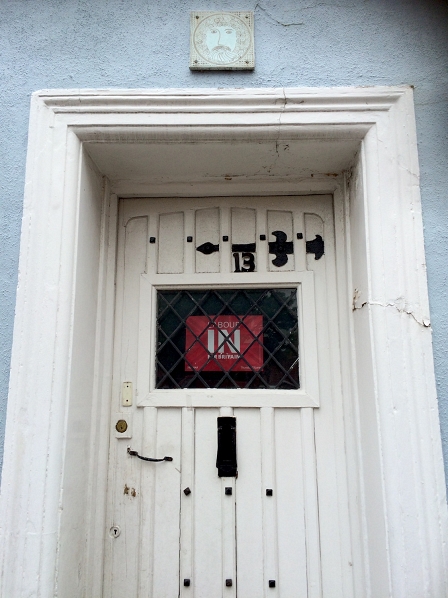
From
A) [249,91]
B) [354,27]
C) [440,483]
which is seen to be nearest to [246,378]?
[440,483]

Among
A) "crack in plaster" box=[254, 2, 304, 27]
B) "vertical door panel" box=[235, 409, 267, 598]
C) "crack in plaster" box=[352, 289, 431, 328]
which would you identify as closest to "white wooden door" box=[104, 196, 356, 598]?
"vertical door panel" box=[235, 409, 267, 598]

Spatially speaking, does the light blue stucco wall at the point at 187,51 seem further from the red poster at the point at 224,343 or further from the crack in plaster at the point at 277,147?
the red poster at the point at 224,343

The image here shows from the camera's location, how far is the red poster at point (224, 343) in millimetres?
2354

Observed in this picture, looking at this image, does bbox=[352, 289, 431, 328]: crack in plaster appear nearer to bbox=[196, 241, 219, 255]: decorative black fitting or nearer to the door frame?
the door frame

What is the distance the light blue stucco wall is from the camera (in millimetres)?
2145

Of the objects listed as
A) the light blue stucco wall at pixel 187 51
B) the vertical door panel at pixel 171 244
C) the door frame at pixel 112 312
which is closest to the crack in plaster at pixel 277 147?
the door frame at pixel 112 312

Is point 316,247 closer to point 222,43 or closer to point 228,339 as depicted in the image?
point 228,339

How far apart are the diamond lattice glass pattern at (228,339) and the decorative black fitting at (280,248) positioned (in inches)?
6.0

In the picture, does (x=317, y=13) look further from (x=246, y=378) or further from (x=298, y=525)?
(x=298, y=525)

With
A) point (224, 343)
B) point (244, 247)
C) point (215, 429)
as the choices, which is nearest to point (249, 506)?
point (215, 429)

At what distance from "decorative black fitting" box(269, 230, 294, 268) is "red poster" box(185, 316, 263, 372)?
318 millimetres

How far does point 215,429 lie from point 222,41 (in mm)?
1870

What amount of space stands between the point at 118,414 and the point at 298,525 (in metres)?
1.01

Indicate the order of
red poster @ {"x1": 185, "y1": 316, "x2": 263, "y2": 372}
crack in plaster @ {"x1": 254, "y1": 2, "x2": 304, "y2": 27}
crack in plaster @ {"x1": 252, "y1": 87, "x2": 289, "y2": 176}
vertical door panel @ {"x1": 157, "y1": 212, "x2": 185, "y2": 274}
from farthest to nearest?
vertical door panel @ {"x1": 157, "y1": 212, "x2": 185, "y2": 274}, red poster @ {"x1": 185, "y1": 316, "x2": 263, "y2": 372}, crack in plaster @ {"x1": 254, "y1": 2, "x2": 304, "y2": 27}, crack in plaster @ {"x1": 252, "y1": 87, "x2": 289, "y2": 176}
